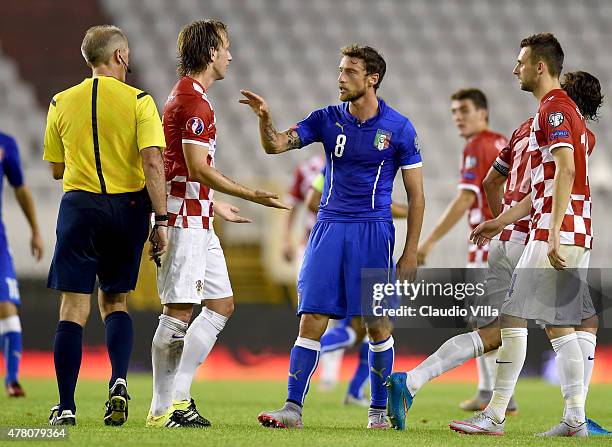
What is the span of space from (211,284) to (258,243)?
8806 millimetres

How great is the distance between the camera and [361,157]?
18.7 ft

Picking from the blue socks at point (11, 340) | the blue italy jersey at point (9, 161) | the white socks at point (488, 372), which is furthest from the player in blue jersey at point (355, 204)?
the blue socks at point (11, 340)

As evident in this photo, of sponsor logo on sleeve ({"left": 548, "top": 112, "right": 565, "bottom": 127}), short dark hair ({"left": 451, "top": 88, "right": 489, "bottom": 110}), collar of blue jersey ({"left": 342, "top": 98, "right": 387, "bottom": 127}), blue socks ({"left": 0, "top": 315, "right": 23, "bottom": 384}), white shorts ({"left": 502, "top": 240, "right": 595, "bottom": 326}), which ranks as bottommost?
blue socks ({"left": 0, "top": 315, "right": 23, "bottom": 384})

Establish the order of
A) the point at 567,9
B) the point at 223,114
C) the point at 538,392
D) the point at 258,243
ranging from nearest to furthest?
the point at 538,392 → the point at 258,243 → the point at 223,114 → the point at 567,9

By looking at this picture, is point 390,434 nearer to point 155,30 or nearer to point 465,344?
point 465,344

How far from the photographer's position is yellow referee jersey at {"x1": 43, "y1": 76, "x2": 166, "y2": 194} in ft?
17.5

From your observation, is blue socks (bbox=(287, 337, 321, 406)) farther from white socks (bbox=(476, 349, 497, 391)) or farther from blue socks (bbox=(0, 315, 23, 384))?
blue socks (bbox=(0, 315, 23, 384))

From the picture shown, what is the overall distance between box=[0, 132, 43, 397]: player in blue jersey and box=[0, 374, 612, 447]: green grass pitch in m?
0.27

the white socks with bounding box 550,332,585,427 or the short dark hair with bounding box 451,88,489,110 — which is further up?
the short dark hair with bounding box 451,88,489,110

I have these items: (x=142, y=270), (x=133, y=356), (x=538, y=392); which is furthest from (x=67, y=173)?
(x=142, y=270)

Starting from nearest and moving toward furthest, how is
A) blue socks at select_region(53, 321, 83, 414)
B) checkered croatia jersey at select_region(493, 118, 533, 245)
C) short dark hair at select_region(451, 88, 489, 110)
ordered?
blue socks at select_region(53, 321, 83, 414), checkered croatia jersey at select_region(493, 118, 533, 245), short dark hair at select_region(451, 88, 489, 110)

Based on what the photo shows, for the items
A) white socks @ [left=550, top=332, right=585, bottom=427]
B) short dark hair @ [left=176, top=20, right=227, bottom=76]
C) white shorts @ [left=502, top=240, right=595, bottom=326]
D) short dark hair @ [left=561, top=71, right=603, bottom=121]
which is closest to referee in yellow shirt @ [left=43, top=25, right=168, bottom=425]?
short dark hair @ [left=176, top=20, right=227, bottom=76]

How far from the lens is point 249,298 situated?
14328 millimetres

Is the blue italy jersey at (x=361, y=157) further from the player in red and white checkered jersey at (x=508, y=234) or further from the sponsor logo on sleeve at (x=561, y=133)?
the sponsor logo on sleeve at (x=561, y=133)
